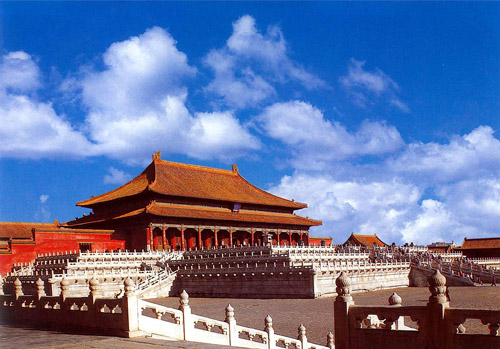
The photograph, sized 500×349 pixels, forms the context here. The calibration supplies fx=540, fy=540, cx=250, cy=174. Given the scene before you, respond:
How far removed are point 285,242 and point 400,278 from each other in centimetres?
2429

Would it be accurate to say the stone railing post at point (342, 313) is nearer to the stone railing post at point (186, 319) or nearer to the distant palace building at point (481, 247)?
the stone railing post at point (186, 319)

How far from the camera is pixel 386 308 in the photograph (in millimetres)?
9359

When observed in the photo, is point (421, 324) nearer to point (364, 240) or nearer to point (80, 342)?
point (80, 342)

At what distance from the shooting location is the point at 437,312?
28.8 feet

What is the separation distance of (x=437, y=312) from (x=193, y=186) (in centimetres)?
4658

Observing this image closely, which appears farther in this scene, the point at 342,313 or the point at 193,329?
the point at 193,329

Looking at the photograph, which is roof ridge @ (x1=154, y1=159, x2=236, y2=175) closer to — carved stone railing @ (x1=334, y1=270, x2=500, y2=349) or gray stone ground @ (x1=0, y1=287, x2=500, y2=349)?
gray stone ground @ (x1=0, y1=287, x2=500, y2=349)

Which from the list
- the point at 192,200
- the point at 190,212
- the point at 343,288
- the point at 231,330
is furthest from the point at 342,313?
the point at 192,200

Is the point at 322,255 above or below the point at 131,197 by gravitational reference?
below

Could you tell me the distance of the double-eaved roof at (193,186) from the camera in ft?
169

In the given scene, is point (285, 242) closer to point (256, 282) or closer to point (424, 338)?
point (256, 282)

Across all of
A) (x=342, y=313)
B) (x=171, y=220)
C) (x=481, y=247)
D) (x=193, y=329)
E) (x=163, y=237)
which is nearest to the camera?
(x=342, y=313)

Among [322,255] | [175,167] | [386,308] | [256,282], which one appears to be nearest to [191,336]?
[386,308]

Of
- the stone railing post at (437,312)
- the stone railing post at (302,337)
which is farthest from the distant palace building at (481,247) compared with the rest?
the stone railing post at (437,312)
